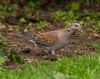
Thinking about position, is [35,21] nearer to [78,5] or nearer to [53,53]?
[78,5]

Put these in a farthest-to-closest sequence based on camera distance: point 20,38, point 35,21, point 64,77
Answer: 1. point 35,21
2. point 20,38
3. point 64,77

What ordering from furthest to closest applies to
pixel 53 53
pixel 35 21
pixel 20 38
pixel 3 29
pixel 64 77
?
1. pixel 35 21
2. pixel 3 29
3. pixel 20 38
4. pixel 53 53
5. pixel 64 77

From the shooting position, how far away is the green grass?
673 centimetres

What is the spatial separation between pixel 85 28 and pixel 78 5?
6.46ft

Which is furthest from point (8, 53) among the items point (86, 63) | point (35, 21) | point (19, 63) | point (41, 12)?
point (41, 12)

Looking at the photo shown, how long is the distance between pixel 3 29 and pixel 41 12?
211cm

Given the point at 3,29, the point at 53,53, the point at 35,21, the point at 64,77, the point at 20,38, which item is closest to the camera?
the point at 64,77

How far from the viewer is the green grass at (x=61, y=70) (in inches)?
265

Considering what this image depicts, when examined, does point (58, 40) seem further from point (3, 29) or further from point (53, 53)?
point (3, 29)

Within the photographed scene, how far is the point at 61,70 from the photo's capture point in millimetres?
7090

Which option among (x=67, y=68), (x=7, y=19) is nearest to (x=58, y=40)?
(x=67, y=68)

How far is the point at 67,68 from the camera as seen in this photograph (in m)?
7.07

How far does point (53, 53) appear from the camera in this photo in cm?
852

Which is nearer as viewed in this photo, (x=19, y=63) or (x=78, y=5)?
(x=19, y=63)
